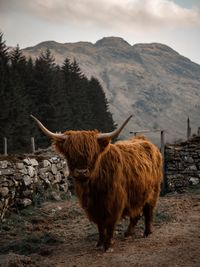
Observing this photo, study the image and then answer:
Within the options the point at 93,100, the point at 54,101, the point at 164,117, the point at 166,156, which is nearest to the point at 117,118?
the point at 164,117

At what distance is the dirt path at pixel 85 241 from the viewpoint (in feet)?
19.7

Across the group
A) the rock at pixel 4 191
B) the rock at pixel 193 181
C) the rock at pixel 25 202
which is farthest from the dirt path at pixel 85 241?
the rock at pixel 193 181

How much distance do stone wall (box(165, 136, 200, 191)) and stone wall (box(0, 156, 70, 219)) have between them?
341 cm

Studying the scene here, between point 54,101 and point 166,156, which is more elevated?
point 54,101

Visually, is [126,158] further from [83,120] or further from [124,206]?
[83,120]

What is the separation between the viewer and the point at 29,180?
34.7 ft

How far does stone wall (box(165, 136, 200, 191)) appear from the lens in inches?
549

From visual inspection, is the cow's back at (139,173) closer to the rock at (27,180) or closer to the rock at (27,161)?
the rock at (27,180)

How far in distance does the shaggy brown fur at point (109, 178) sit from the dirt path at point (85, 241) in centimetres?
37

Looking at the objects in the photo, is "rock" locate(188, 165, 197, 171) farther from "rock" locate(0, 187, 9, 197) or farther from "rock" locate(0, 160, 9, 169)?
"rock" locate(0, 187, 9, 197)

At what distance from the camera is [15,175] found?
398 inches

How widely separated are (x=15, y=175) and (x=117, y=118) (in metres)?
163

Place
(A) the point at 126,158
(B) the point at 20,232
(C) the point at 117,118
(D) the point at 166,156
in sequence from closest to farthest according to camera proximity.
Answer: (A) the point at 126,158
(B) the point at 20,232
(D) the point at 166,156
(C) the point at 117,118

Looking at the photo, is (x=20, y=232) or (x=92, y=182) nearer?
(x=92, y=182)
